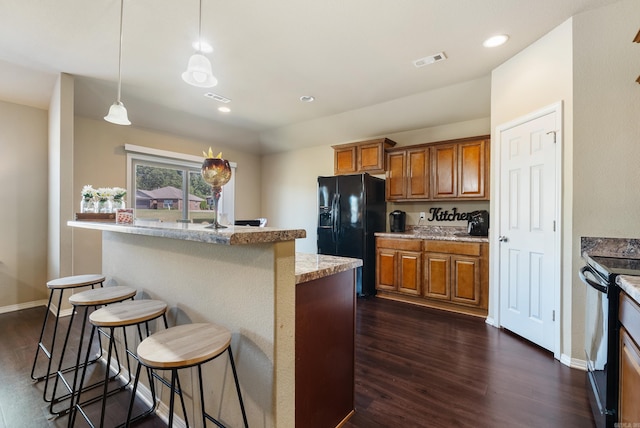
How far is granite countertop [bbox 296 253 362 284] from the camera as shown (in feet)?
4.21

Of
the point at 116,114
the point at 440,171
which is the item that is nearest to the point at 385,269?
the point at 440,171

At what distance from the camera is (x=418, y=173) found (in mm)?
3986

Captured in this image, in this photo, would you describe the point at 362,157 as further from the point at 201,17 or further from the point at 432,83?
the point at 201,17

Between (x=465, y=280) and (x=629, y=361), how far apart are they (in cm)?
226

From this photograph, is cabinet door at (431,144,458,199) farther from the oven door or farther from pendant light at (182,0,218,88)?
pendant light at (182,0,218,88)

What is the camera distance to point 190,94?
3688 mm

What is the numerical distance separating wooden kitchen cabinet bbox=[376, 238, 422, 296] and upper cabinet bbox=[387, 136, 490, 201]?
722 mm

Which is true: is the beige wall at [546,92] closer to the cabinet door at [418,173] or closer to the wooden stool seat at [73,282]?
the cabinet door at [418,173]

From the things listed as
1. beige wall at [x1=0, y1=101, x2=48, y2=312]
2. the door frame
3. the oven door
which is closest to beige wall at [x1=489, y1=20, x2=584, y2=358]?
the door frame

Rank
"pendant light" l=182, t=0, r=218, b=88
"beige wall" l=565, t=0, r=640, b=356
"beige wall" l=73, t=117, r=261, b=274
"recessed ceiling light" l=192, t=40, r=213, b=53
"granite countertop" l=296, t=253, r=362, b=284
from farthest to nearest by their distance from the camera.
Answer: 1. "beige wall" l=73, t=117, r=261, b=274
2. "recessed ceiling light" l=192, t=40, r=213, b=53
3. "beige wall" l=565, t=0, r=640, b=356
4. "pendant light" l=182, t=0, r=218, b=88
5. "granite countertop" l=296, t=253, r=362, b=284

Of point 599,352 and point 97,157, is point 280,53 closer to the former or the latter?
point 97,157

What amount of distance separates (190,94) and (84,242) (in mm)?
2387

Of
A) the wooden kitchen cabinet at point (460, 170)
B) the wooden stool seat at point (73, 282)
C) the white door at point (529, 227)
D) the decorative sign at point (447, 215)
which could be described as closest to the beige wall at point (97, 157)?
the wooden stool seat at point (73, 282)

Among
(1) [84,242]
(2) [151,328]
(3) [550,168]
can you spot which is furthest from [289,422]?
(1) [84,242]
